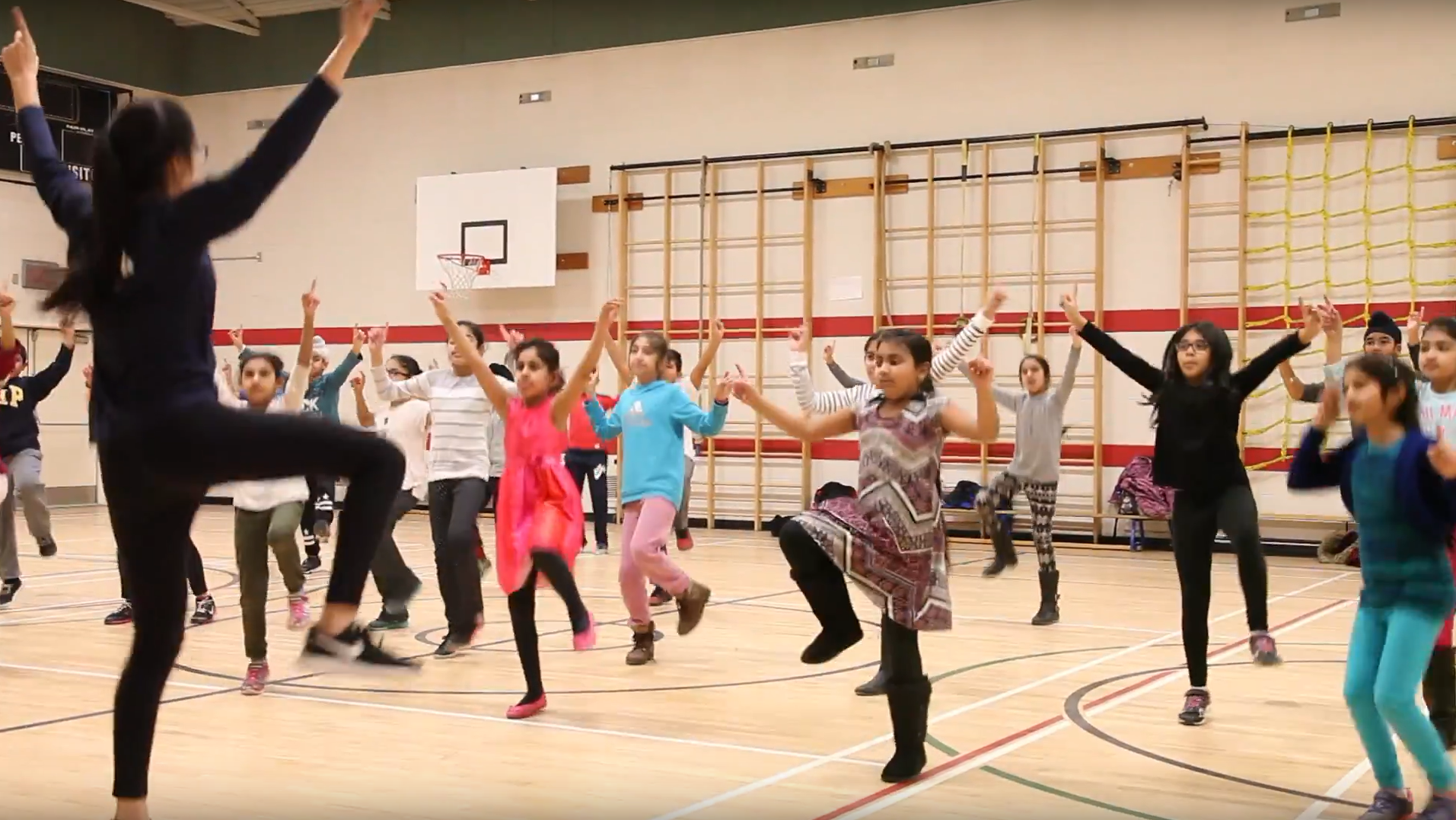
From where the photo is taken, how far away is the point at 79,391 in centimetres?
1834

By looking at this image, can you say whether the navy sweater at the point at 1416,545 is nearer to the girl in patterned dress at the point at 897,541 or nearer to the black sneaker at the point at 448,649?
the girl in patterned dress at the point at 897,541

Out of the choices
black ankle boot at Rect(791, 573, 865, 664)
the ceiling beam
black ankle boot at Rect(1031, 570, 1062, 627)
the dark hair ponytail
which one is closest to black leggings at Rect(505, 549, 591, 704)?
black ankle boot at Rect(791, 573, 865, 664)

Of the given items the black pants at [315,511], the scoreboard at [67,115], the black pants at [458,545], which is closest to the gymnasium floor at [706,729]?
the black pants at [458,545]

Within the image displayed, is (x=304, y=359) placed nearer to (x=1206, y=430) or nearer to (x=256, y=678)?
(x=256, y=678)

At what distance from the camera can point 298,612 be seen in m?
7.20

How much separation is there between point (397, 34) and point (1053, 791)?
15693 mm

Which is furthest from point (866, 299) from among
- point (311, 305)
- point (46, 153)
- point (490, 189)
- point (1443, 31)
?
point (46, 153)

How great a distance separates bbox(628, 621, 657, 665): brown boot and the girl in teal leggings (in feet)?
11.6

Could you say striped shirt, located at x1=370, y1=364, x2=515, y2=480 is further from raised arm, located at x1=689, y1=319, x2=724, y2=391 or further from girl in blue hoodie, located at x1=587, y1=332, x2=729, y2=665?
raised arm, located at x1=689, y1=319, x2=724, y2=391

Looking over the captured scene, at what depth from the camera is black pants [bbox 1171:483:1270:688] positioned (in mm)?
5102

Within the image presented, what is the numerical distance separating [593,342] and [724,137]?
35.4 ft

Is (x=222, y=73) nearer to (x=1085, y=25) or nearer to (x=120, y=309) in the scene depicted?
(x=1085, y=25)

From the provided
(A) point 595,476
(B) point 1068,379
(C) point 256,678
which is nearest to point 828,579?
(C) point 256,678

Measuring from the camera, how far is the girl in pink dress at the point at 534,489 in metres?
5.24
